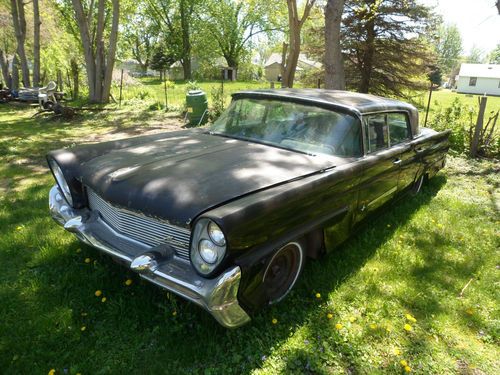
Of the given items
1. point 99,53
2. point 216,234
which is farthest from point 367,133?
point 99,53

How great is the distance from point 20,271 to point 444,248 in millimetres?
3913

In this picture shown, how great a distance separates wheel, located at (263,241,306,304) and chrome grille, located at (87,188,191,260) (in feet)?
2.19

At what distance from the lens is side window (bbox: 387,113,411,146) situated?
3.61 meters

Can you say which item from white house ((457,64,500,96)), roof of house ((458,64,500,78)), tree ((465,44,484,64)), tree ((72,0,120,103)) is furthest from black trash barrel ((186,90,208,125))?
tree ((465,44,484,64))

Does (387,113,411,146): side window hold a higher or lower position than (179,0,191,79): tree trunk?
lower

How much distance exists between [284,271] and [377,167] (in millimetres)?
1360

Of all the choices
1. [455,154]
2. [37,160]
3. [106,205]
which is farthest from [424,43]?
[106,205]

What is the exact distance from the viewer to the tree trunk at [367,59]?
44.4 feet

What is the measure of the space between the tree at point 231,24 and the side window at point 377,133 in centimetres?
3594

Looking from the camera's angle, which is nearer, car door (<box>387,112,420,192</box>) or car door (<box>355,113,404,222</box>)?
car door (<box>355,113,404,222</box>)

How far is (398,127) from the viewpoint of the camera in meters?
3.80

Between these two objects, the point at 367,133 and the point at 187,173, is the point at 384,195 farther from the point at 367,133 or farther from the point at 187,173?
the point at 187,173

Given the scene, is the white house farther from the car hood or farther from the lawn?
the car hood

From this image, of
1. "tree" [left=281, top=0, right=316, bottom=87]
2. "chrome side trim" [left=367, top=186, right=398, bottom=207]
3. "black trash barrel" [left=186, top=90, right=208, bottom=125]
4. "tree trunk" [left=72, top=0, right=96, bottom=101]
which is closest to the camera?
"chrome side trim" [left=367, top=186, right=398, bottom=207]
